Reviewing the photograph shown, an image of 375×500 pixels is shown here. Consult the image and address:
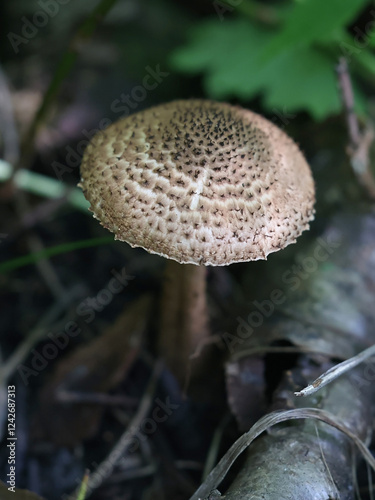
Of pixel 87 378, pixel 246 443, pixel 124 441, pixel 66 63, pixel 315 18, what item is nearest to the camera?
pixel 246 443

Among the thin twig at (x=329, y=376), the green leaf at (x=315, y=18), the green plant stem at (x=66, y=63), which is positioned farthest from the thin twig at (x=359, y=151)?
the green plant stem at (x=66, y=63)

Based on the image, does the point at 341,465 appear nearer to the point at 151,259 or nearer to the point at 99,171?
the point at 99,171

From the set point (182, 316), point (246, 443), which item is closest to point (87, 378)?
point (182, 316)

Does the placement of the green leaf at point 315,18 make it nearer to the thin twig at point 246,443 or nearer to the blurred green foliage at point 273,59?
the blurred green foliage at point 273,59

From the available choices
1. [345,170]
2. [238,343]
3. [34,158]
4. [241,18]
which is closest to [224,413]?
[238,343]

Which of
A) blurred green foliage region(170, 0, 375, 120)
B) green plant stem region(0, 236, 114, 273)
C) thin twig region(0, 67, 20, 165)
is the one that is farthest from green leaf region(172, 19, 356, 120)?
green plant stem region(0, 236, 114, 273)

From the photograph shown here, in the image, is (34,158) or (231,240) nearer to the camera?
(231,240)

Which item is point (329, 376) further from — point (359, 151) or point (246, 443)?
point (359, 151)
